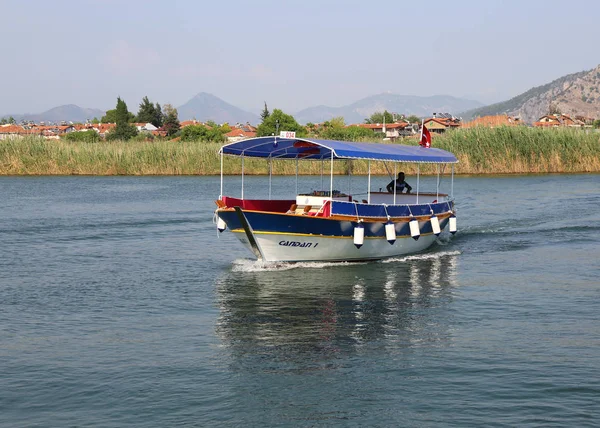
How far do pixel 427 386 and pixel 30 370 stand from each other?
6.38m

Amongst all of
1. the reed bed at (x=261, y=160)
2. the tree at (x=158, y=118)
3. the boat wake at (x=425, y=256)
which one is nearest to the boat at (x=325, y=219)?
the boat wake at (x=425, y=256)

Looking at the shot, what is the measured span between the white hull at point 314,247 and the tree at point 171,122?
114m

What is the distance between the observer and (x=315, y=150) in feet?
76.3

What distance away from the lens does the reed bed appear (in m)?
57.3

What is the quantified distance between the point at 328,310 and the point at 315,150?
7.28m

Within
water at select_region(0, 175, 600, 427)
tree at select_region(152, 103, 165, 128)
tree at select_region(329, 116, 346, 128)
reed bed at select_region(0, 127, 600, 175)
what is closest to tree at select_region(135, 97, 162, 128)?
tree at select_region(152, 103, 165, 128)

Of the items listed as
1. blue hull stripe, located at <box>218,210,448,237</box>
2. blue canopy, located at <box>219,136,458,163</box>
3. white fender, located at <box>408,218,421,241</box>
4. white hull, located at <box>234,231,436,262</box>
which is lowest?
white hull, located at <box>234,231,436,262</box>

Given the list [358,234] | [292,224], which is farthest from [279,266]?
[358,234]

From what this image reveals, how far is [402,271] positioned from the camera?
22.2m

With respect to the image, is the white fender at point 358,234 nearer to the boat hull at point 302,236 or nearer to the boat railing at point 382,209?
the boat hull at point 302,236

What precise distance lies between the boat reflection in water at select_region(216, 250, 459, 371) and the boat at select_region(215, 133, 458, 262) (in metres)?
0.54

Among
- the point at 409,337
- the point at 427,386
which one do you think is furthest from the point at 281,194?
the point at 427,386

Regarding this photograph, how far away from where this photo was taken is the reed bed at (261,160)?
57.3 meters

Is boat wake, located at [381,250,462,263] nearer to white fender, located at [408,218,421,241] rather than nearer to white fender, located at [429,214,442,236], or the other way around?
white fender, located at [429,214,442,236]
